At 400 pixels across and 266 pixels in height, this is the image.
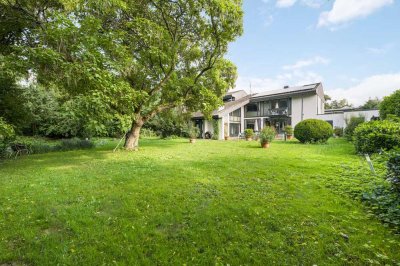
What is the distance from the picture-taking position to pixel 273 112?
29328 mm

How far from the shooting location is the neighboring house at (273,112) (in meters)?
26.3

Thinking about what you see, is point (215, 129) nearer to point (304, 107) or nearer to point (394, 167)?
point (304, 107)

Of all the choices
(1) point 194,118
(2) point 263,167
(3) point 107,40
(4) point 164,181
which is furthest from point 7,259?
(1) point 194,118

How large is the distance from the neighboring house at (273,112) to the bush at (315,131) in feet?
30.8

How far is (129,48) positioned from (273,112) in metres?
22.1

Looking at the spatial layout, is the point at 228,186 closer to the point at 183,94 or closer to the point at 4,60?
the point at 4,60

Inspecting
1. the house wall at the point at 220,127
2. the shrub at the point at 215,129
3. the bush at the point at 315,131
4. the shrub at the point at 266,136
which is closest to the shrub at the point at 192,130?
the shrub at the point at 215,129

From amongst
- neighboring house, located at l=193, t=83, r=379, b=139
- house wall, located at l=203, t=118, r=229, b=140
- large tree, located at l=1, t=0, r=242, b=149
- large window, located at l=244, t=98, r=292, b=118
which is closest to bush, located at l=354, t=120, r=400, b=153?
large tree, located at l=1, t=0, r=242, b=149

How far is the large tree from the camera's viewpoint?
7262 millimetres

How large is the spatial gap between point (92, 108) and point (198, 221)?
5407 mm

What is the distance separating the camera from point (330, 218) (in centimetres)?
386

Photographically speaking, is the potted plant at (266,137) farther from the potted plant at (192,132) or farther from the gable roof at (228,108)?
the gable roof at (228,108)

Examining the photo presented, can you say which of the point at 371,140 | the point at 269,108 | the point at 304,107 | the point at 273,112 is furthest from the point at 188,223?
the point at 269,108

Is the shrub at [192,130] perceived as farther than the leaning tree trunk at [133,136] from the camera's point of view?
Yes
